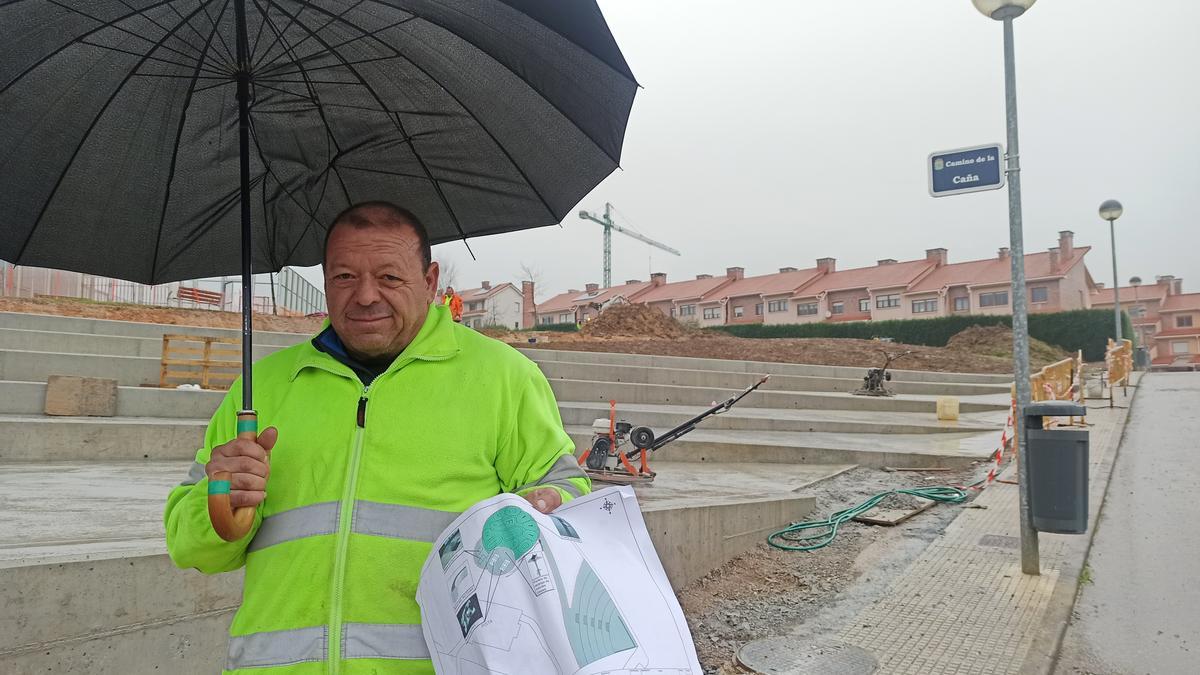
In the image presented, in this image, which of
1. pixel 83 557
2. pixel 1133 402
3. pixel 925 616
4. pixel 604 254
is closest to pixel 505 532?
pixel 83 557

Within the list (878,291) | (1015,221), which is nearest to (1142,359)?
(878,291)

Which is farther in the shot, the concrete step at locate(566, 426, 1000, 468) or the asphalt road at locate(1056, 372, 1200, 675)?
the concrete step at locate(566, 426, 1000, 468)

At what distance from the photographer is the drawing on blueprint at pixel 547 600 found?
1081mm

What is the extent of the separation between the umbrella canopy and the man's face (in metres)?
0.36

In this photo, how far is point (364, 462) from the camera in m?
1.36

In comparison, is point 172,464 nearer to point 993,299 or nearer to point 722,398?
point 722,398

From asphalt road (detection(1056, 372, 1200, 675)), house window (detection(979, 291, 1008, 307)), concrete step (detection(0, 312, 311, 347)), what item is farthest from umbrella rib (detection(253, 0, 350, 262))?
house window (detection(979, 291, 1008, 307))

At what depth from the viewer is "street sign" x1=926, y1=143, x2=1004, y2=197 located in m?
4.75

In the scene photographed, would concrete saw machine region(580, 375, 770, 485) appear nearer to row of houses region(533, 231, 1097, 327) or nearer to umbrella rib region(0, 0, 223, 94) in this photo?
umbrella rib region(0, 0, 223, 94)

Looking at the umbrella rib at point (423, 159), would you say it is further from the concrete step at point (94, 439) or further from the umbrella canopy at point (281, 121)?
the concrete step at point (94, 439)

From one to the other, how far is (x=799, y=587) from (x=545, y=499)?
411cm

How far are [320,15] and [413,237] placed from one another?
2.05ft

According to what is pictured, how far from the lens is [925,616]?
12.9ft

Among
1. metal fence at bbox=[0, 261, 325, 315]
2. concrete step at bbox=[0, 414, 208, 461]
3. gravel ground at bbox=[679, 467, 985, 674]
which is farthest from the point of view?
metal fence at bbox=[0, 261, 325, 315]
